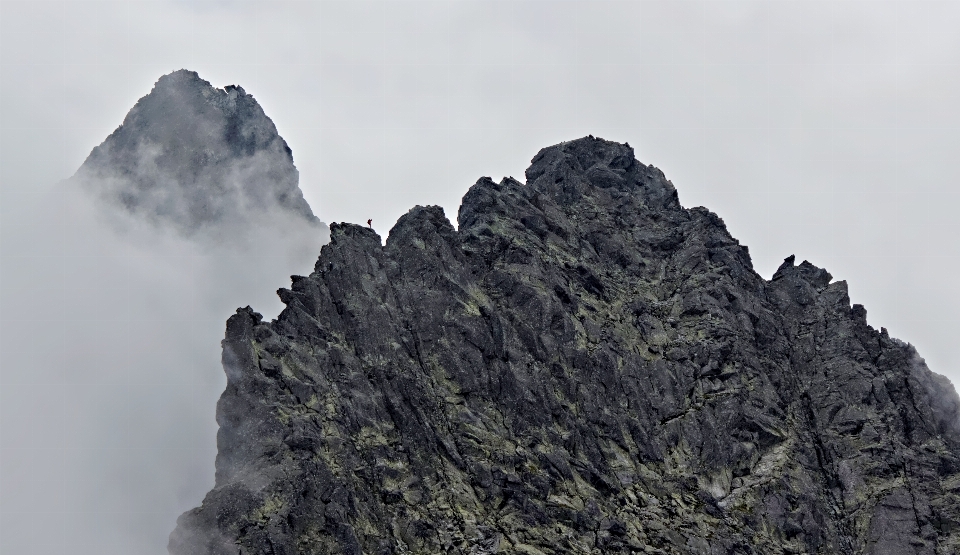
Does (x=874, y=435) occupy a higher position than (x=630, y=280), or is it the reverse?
(x=630, y=280)

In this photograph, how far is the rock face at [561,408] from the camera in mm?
105250

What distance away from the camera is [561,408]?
12062 centimetres

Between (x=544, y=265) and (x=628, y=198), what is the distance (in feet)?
88.1

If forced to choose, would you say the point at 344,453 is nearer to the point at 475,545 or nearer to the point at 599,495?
the point at 475,545

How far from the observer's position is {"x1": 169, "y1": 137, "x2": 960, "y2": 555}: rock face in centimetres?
10525

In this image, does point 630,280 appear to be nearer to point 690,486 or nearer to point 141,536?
point 690,486

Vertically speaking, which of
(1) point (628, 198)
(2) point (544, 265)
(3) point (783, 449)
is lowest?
(3) point (783, 449)

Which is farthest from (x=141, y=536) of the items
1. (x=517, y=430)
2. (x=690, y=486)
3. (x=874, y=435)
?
(x=874, y=435)

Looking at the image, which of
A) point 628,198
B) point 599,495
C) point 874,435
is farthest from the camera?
point 628,198

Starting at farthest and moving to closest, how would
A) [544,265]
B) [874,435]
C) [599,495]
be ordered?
[544,265], [874,435], [599,495]

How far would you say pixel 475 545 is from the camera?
103938 millimetres

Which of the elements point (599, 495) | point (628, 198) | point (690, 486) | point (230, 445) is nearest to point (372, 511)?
point (230, 445)

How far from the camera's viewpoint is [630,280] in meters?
144

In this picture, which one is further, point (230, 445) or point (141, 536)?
point (141, 536)
